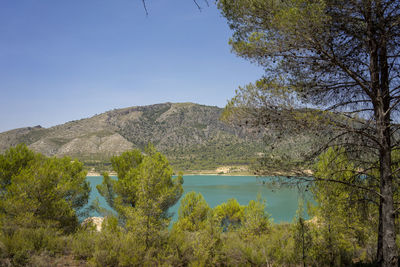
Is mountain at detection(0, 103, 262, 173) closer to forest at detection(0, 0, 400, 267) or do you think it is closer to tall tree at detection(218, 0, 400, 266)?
forest at detection(0, 0, 400, 267)

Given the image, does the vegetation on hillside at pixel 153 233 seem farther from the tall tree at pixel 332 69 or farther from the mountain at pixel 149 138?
the mountain at pixel 149 138

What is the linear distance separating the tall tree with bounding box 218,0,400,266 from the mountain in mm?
94742

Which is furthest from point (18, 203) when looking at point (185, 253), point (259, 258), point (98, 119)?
point (98, 119)

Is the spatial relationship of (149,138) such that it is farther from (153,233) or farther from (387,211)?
(387,211)

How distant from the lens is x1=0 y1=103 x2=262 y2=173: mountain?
396ft

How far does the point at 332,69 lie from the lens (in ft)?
17.3

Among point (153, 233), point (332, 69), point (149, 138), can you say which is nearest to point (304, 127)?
point (332, 69)

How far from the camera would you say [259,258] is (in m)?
7.89

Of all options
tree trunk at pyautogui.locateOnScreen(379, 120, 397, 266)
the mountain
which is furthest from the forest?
the mountain

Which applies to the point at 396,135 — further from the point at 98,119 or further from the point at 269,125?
the point at 98,119

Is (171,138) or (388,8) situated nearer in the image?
(388,8)

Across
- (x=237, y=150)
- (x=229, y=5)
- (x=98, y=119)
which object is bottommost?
(x=237, y=150)

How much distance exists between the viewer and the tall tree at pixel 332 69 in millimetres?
4469

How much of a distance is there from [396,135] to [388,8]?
8.00 feet
